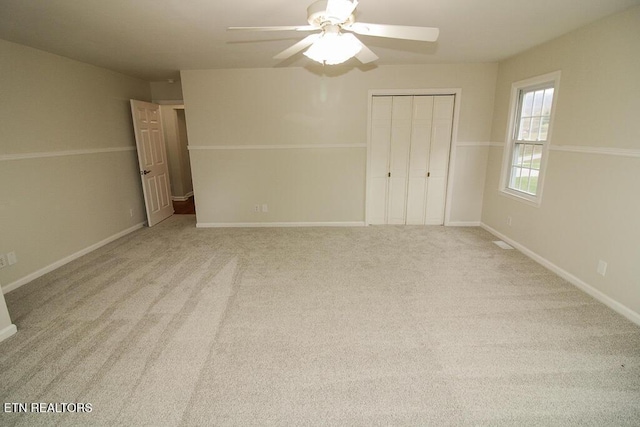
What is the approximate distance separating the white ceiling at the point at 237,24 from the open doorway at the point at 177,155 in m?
2.85

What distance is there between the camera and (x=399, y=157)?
178 inches

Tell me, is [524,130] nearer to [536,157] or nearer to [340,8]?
[536,157]

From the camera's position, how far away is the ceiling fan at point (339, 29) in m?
1.60

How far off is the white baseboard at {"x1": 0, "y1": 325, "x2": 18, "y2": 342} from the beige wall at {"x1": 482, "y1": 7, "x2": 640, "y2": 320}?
466 centimetres

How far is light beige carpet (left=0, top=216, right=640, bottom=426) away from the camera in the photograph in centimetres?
158

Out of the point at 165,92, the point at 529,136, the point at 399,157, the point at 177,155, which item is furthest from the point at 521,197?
the point at 177,155

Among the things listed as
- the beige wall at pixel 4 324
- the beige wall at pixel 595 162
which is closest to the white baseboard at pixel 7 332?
the beige wall at pixel 4 324

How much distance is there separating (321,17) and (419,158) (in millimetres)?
3176

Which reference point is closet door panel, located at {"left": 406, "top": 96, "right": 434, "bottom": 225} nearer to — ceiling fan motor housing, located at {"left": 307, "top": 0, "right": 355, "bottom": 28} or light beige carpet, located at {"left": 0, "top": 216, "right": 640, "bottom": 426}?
light beige carpet, located at {"left": 0, "top": 216, "right": 640, "bottom": 426}

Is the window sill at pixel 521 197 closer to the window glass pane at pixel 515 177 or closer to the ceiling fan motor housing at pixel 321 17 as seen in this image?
the window glass pane at pixel 515 177

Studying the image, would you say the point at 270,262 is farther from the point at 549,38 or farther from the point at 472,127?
the point at 549,38

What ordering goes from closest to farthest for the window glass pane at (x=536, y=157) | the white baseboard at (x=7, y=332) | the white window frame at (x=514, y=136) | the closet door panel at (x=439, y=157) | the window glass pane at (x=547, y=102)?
the white baseboard at (x=7, y=332) < the white window frame at (x=514, y=136) < the window glass pane at (x=547, y=102) < the window glass pane at (x=536, y=157) < the closet door panel at (x=439, y=157)

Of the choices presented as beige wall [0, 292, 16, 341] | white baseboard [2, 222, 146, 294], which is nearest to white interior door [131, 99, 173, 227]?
white baseboard [2, 222, 146, 294]

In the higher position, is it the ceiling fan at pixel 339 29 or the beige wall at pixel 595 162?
the ceiling fan at pixel 339 29
